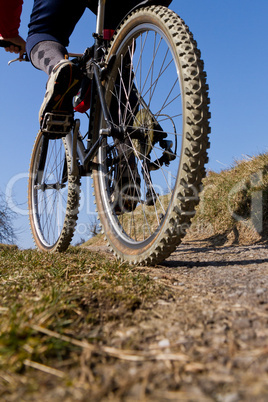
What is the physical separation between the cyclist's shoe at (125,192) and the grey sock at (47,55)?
0.86 metres

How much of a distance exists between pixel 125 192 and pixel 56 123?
705mm

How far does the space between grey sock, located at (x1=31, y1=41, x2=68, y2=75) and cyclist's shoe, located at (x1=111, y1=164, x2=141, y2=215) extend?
86 cm

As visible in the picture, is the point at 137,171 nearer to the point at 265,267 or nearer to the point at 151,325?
the point at 265,267

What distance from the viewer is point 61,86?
2164mm

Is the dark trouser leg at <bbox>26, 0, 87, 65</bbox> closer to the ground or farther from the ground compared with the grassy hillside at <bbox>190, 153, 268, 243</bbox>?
farther from the ground

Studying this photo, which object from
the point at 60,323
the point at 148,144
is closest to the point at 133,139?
the point at 148,144

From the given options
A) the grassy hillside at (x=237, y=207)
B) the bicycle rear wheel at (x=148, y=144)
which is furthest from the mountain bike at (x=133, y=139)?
the grassy hillside at (x=237, y=207)

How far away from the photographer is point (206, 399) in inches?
23.7

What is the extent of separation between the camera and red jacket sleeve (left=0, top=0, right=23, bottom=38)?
8.61 feet

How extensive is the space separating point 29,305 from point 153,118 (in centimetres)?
145

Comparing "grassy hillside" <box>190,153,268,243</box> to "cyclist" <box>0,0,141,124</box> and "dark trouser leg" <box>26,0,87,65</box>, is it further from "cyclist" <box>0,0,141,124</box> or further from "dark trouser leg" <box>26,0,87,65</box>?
"dark trouser leg" <box>26,0,87,65</box>

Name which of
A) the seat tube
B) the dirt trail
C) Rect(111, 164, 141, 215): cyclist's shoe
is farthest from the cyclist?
the dirt trail

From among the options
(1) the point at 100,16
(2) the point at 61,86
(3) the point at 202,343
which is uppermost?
(1) the point at 100,16

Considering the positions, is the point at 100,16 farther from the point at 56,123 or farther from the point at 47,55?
the point at 56,123
